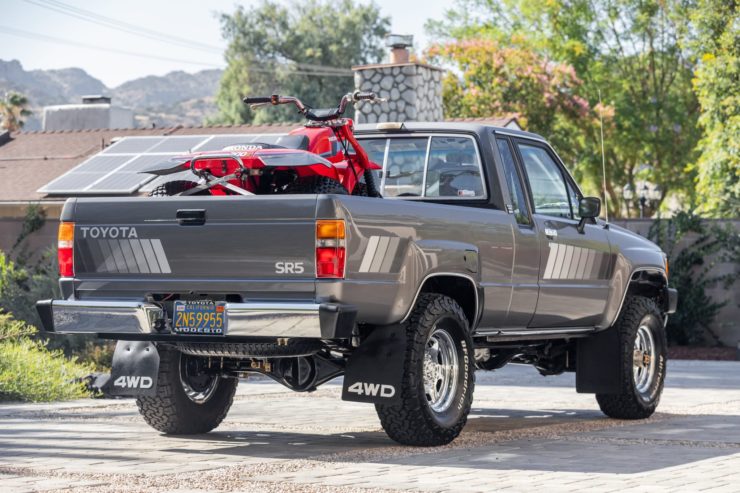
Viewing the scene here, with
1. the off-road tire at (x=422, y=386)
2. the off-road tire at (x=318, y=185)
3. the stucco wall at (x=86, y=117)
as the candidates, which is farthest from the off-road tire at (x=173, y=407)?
the stucco wall at (x=86, y=117)

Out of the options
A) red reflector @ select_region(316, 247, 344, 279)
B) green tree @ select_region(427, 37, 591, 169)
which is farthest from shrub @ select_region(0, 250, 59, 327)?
green tree @ select_region(427, 37, 591, 169)

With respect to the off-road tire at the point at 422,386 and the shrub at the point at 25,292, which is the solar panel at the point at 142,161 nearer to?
the shrub at the point at 25,292

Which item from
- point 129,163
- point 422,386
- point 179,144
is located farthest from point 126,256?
point 179,144

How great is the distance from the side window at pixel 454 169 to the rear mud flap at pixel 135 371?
8.05 feet

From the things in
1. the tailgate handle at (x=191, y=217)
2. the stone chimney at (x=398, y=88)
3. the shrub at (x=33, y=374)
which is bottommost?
the shrub at (x=33, y=374)

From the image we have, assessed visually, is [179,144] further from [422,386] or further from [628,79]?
[628,79]

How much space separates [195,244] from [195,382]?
1757 mm

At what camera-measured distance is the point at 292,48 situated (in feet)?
220

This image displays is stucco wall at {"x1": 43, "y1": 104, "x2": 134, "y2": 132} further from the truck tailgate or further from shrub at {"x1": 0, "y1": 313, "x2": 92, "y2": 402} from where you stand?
the truck tailgate

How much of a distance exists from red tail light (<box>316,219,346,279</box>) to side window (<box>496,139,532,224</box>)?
2271 millimetres

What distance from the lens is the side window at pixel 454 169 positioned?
9906 millimetres

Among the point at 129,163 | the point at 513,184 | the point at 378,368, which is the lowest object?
the point at 378,368

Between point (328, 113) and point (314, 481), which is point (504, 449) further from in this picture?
point (328, 113)

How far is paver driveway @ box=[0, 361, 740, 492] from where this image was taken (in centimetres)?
743
